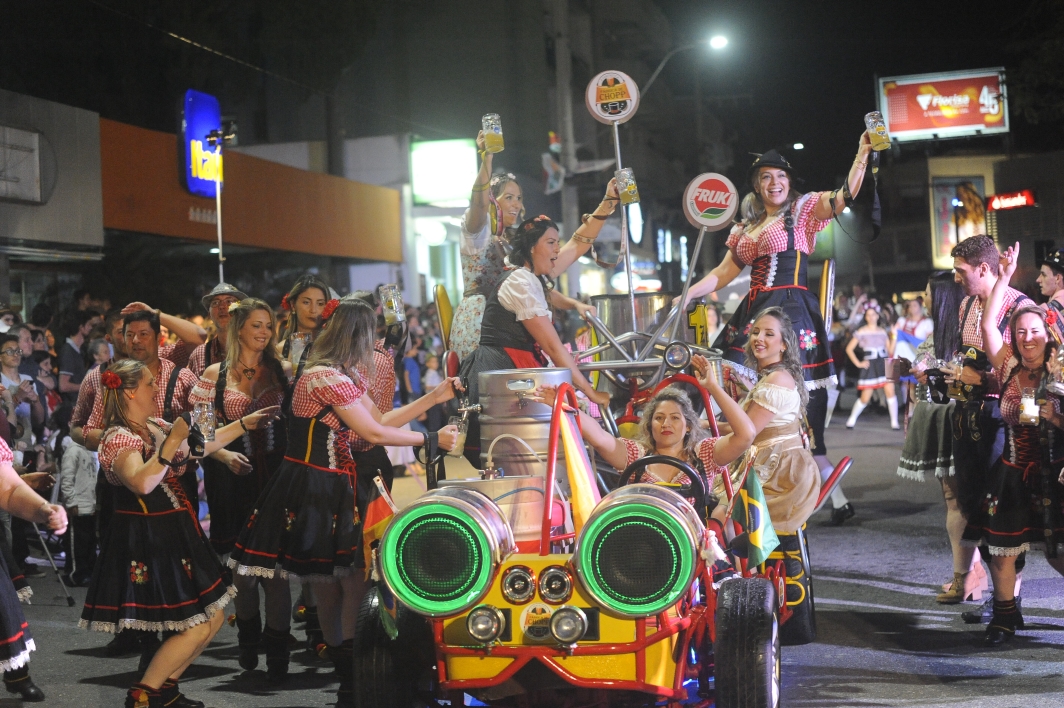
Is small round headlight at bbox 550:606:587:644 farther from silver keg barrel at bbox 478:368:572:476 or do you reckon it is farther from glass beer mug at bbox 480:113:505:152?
glass beer mug at bbox 480:113:505:152

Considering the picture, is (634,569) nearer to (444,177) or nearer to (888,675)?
(888,675)

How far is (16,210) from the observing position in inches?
523

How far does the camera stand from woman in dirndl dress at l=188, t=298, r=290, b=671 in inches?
228

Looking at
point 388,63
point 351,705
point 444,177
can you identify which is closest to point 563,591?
point 351,705

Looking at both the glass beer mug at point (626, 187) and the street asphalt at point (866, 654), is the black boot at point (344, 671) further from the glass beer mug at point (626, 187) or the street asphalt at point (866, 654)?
the glass beer mug at point (626, 187)

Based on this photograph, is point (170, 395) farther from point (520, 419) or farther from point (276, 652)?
point (520, 419)

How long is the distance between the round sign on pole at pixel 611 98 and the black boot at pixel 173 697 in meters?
4.18

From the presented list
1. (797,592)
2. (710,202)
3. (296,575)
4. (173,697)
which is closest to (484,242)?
(710,202)

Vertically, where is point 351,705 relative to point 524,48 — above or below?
below

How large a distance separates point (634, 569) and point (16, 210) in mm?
11818

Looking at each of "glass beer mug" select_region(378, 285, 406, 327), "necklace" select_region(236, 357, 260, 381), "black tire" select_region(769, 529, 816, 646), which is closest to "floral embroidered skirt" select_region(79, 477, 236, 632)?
"necklace" select_region(236, 357, 260, 381)

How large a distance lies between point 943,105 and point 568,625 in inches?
1673

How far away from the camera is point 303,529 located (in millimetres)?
5352

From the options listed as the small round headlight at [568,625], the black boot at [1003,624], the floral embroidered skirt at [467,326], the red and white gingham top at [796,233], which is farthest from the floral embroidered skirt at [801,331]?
the small round headlight at [568,625]
